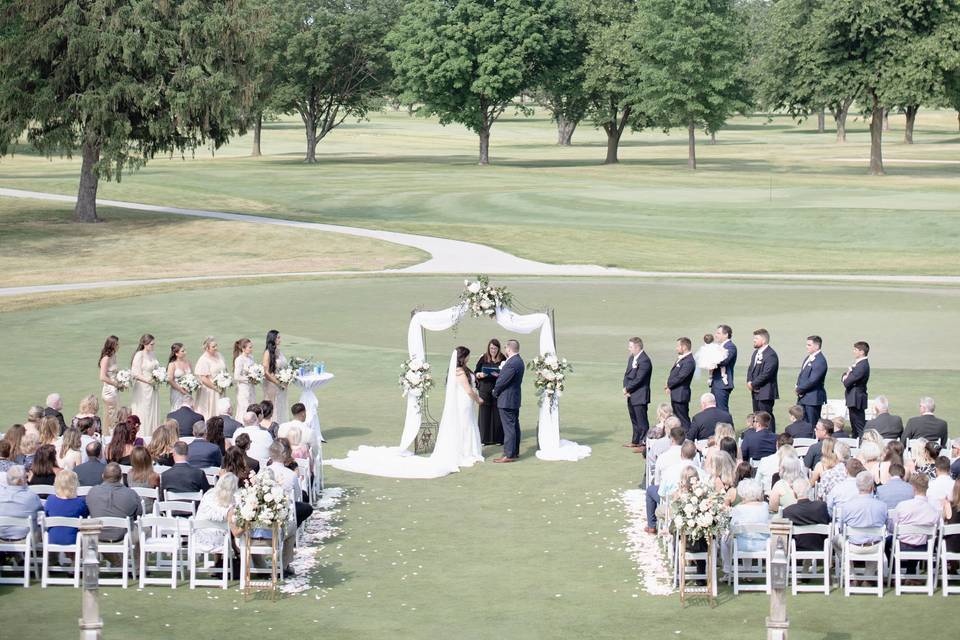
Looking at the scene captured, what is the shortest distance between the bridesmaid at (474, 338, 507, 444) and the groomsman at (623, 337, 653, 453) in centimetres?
224

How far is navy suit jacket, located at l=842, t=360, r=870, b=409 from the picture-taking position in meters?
21.4

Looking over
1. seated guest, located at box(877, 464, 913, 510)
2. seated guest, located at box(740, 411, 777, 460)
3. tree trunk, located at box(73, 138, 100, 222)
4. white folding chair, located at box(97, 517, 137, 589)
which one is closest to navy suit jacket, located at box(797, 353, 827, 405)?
seated guest, located at box(740, 411, 777, 460)

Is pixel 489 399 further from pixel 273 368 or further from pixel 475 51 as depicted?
pixel 475 51

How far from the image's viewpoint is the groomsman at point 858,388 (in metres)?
21.3

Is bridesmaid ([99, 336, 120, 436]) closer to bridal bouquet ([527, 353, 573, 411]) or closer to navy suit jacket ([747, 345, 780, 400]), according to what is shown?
bridal bouquet ([527, 353, 573, 411])

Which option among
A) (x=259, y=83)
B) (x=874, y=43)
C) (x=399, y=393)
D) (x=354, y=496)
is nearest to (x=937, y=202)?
(x=874, y=43)

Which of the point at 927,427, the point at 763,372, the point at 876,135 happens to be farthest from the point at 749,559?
the point at 876,135

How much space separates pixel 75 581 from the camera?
47.7 ft

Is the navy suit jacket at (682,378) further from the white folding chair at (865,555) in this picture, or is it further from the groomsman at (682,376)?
the white folding chair at (865,555)

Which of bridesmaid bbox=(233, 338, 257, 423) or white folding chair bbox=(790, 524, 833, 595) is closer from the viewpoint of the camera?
white folding chair bbox=(790, 524, 833, 595)

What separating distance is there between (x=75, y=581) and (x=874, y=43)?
248ft

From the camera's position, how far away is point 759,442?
1809cm

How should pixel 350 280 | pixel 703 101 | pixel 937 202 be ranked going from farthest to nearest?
pixel 703 101 → pixel 937 202 → pixel 350 280

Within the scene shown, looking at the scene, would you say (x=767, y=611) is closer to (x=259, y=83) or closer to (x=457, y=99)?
(x=259, y=83)
